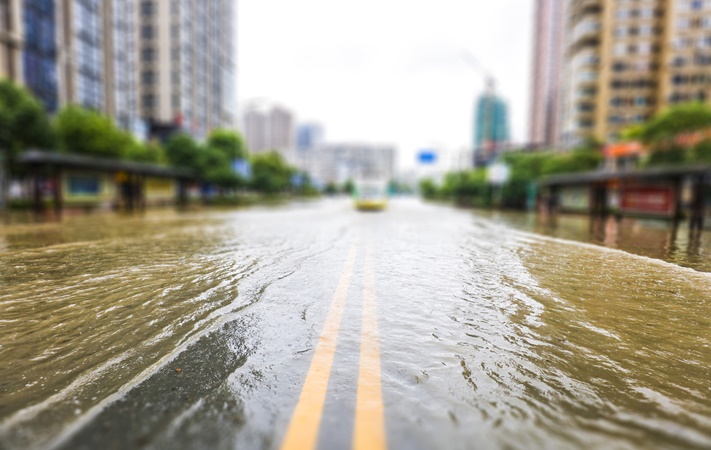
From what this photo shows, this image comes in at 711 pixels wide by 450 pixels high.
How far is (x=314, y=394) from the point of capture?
2801 mm

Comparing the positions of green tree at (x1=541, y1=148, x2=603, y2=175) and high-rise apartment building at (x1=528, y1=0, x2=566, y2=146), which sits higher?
high-rise apartment building at (x1=528, y1=0, x2=566, y2=146)

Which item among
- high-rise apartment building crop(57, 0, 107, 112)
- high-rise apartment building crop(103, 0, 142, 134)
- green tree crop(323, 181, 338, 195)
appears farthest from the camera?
green tree crop(323, 181, 338, 195)

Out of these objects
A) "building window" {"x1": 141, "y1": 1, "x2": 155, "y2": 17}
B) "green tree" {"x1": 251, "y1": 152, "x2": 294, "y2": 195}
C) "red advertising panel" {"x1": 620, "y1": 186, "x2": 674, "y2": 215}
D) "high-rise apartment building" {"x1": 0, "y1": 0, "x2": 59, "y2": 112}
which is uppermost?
"building window" {"x1": 141, "y1": 1, "x2": 155, "y2": 17}

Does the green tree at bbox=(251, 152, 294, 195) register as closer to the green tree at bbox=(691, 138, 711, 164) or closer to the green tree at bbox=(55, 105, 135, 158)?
the green tree at bbox=(55, 105, 135, 158)

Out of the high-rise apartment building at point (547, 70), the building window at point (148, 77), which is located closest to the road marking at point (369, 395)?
the building window at point (148, 77)

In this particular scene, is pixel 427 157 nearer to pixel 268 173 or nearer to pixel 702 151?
pixel 268 173

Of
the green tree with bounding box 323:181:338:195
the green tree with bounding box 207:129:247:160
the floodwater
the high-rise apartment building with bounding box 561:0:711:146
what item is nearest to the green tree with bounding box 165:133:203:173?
the green tree with bounding box 207:129:247:160

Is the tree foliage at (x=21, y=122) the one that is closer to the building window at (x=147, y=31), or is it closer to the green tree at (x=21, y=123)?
the green tree at (x=21, y=123)

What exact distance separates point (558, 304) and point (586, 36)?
245ft

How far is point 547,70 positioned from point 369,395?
152 m

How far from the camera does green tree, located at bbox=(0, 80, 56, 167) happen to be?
1052 inches

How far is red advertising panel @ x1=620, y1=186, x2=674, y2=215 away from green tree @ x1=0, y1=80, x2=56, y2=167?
→ 35.9 metres

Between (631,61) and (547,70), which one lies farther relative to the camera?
(547,70)

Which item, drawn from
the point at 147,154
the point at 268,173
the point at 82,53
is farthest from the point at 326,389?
the point at 82,53
